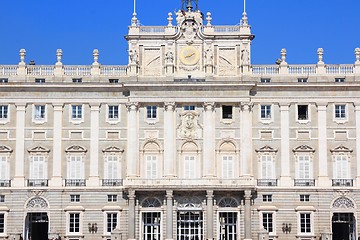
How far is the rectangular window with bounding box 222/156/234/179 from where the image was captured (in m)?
69.8

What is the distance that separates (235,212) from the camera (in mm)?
68812

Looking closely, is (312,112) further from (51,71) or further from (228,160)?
(51,71)

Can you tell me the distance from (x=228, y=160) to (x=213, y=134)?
2601mm

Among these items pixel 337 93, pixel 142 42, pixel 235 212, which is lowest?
pixel 235 212

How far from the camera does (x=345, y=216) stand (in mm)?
69812

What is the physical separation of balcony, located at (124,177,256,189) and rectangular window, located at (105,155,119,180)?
5.75 feet

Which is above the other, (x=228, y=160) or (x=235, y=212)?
(x=228, y=160)

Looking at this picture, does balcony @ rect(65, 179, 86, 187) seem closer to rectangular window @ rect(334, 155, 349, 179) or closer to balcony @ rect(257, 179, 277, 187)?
balcony @ rect(257, 179, 277, 187)

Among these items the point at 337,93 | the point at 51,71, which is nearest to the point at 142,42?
the point at 51,71

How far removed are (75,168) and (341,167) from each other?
75.1ft

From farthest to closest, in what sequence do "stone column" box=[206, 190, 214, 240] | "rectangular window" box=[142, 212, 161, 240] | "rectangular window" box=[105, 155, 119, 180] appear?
"rectangular window" box=[105, 155, 119, 180], "rectangular window" box=[142, 212, 161, 240], "stone column" box=[206, 190, 214, 240]

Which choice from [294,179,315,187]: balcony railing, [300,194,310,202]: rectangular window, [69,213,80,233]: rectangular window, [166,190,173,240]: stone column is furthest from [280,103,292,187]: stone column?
[69,213,80,233]: rectangular window

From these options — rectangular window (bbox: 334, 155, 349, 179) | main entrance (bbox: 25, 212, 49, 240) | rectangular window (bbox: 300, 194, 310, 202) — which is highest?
rectangular window (bbox: 334, 155, 349, 179)

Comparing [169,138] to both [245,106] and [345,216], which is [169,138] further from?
[345,216]
